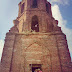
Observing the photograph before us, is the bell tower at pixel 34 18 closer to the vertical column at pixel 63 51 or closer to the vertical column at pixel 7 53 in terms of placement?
the vertical column at pixel 7 53

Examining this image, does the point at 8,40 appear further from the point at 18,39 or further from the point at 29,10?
the point at 29,10

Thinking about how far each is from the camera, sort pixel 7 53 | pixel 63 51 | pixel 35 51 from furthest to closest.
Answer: pixel 35 51 < pixel 63 51 < pixel 7 53

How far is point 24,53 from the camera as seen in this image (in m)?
8.59

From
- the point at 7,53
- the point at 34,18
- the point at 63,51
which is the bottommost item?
the point at 7,53

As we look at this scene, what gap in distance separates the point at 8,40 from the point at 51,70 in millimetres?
4617

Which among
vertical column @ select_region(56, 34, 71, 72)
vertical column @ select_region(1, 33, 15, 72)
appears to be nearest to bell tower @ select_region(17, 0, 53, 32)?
vertical column @ select_region(1, 33, 15, 72)

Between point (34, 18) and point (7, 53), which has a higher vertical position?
point (34, 18)

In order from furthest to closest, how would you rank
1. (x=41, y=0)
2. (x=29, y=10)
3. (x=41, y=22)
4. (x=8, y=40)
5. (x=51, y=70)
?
(x=41, y=0) < (x=29, y=10) < (x=41, y=22) < (x=8, y=40) < (x=51, y=70)

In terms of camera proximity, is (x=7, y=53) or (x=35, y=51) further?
(x=35, y=51)

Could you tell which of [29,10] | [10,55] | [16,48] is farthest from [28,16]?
[10,55]

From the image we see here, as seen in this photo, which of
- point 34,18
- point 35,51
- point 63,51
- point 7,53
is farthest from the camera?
point 34,18

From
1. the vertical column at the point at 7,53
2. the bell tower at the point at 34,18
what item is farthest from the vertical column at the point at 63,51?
the vertical column at the point at 7,53

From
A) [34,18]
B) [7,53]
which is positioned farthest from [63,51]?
[34,18]

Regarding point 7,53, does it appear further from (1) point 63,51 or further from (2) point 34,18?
(2) point 34,18
